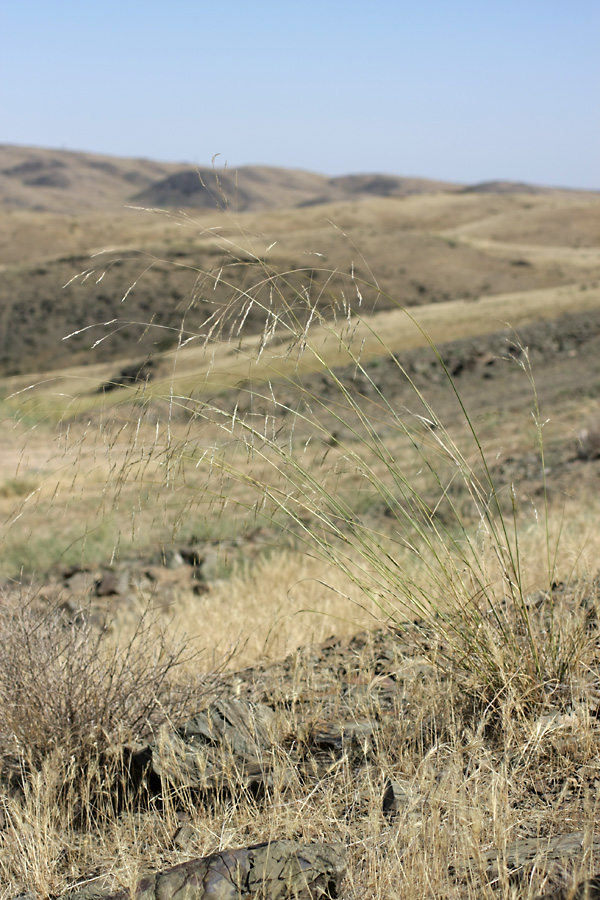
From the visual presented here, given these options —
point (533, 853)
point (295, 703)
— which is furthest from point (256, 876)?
point (295, 703)

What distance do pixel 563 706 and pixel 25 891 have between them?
180 cm

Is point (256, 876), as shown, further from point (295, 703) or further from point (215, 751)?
point (295, 703)

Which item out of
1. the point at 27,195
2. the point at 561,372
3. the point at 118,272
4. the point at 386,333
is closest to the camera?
the point at 561,372

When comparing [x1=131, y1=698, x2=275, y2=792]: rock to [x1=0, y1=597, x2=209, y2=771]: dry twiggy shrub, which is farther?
[x1=0, y1=597, x2=209, y2=771]: dry twiggy shrub

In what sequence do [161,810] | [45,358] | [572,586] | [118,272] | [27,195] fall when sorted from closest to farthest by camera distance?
[161,810] → [572,586] → [45,358] → [118,272] → [27,195]

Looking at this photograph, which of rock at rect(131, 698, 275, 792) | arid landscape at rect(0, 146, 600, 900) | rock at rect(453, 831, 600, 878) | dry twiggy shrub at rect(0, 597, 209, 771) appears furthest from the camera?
dry twiggy shrub at rect(0, 597, 209, 771)

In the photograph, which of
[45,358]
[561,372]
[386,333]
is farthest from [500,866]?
[45,358]

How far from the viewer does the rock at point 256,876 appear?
2.11 meters

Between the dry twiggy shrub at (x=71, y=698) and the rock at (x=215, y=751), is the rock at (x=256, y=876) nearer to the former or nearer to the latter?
the rock at (x=215, y=751)

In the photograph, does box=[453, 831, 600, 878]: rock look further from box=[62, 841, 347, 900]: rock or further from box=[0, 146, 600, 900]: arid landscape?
box=[62, 841, 347, 900]: rock

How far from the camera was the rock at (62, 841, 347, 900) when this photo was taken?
2113 millimetres

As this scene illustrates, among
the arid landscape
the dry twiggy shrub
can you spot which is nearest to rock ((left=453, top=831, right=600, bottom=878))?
the arid landscape

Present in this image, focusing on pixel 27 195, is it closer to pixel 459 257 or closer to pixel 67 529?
pixel 459 257

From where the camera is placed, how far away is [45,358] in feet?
118
